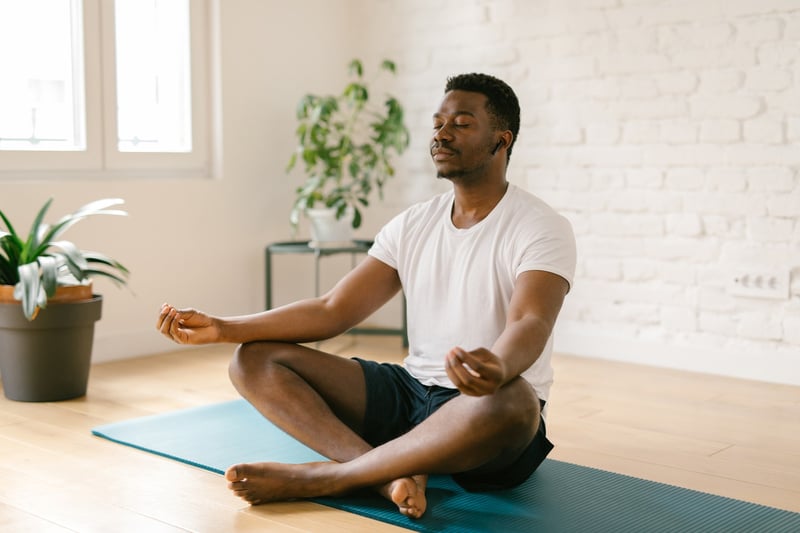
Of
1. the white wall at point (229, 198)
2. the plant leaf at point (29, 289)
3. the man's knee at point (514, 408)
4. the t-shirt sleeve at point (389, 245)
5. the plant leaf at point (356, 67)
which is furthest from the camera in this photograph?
the plant leaf at point (356, 67)

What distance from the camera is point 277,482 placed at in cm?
215

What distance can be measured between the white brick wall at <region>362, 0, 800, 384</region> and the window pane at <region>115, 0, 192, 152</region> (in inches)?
47.2

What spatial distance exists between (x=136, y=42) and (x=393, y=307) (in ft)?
5.65

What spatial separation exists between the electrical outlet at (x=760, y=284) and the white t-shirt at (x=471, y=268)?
1656mm

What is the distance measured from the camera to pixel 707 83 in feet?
12.3

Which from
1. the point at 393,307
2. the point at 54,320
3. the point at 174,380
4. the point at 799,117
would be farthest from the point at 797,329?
the point at 54,320

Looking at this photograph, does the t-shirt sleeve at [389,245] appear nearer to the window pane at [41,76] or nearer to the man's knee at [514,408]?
the man's knee at [514,408]

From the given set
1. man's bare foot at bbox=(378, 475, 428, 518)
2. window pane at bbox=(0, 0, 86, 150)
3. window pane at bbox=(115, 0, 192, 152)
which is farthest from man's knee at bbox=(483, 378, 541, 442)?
window pane at bbox=(115, 0, 192, 152)

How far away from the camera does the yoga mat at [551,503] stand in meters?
2.04

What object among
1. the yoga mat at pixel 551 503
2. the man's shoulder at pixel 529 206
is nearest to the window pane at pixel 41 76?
the yoga mat at pixel 551 503

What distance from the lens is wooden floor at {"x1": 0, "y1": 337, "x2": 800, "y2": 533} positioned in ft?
6.98

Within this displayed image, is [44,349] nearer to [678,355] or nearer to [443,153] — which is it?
[443,153]

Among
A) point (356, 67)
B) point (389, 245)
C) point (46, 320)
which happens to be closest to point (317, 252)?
point (356, 67)

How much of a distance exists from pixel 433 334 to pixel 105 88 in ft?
7.01
